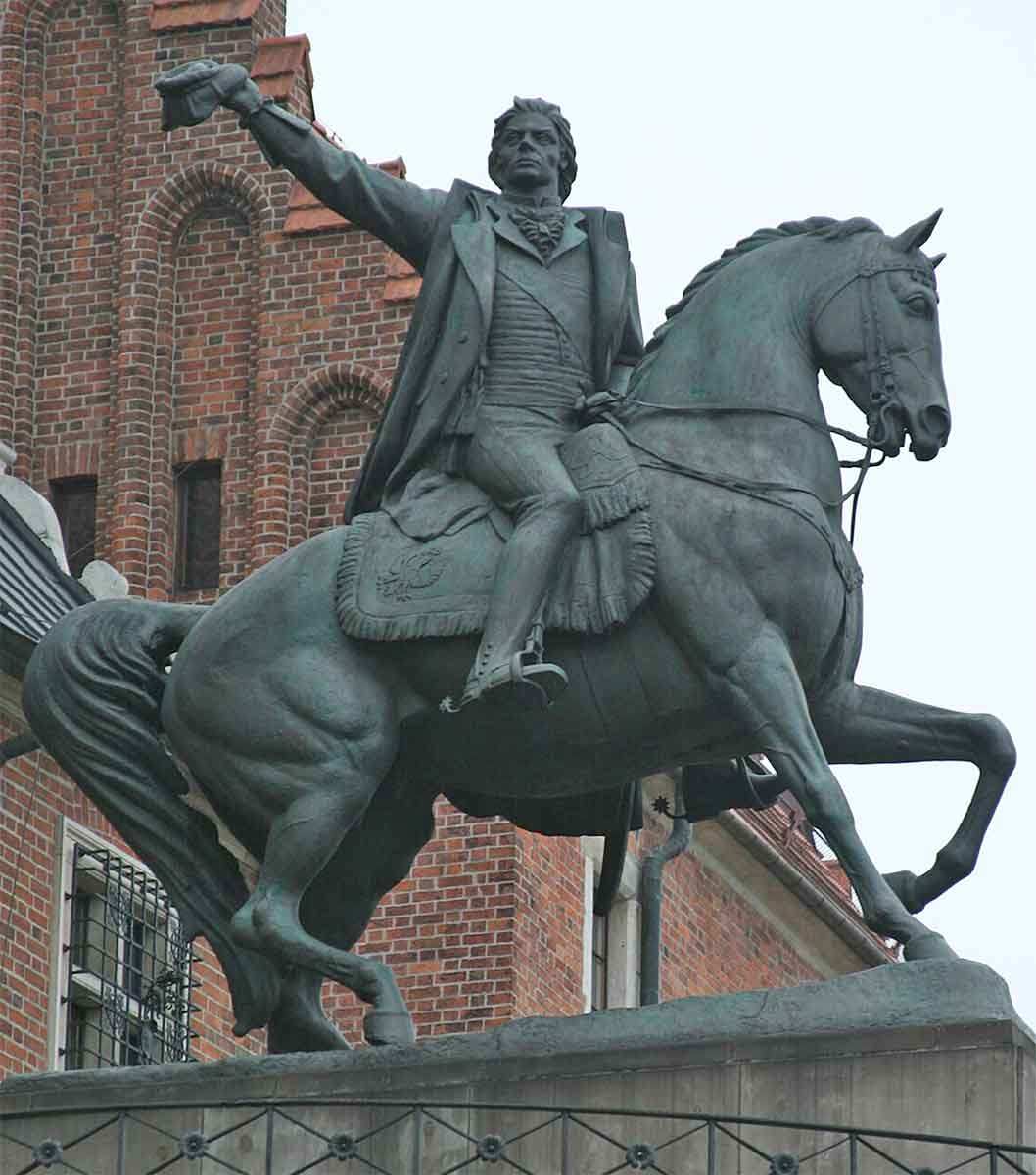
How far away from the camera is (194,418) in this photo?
34.5 meters

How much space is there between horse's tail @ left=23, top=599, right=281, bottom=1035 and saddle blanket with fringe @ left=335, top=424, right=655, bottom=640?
892 mm

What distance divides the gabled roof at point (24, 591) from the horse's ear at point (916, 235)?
1063 cm

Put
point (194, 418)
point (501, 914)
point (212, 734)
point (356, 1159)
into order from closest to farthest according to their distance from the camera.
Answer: point (356, 1159) < point (212, 734) < point (501, 914) < point (194, 418)

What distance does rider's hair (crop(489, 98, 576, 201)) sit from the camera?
745 inches

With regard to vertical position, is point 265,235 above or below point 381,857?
above

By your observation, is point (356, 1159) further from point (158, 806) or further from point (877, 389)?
point (877, 389)

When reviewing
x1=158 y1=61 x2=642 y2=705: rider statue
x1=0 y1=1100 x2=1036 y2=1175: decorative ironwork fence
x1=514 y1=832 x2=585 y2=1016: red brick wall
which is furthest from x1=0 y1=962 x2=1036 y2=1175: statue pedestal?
x1=514 y1=832 x2=585 y2=1016: red brick wall

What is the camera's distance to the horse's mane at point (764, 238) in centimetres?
1864

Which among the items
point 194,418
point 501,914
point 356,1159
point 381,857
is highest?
point 194,418

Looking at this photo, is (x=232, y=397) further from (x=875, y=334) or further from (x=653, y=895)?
(x=875, y=334)

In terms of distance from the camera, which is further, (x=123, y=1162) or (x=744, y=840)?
(x=744, y=840)

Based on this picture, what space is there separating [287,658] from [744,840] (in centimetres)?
1799

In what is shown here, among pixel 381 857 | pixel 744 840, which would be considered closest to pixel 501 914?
pixel 744 840

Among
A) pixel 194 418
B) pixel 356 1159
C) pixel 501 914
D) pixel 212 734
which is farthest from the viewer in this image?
pixel 194 418
